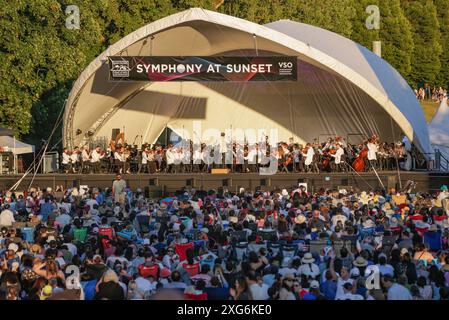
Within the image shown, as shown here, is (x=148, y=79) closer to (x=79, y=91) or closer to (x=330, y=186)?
(x=79, y=91)

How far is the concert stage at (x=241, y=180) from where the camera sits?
1289 inches

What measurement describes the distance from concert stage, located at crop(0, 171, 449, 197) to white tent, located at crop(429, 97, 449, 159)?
7.40 metres

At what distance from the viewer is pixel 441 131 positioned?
140 ft

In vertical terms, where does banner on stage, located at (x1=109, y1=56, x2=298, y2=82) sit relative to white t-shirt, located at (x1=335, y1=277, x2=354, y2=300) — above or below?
above

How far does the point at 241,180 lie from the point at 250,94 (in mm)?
8015

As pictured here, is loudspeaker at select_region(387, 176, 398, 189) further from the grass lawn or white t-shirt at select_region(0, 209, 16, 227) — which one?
the grass lawn

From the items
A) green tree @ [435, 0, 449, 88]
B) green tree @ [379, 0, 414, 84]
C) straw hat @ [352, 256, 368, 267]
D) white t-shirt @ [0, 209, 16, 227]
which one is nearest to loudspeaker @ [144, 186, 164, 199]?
white t-shirt @ [0, 209, 16, 227]

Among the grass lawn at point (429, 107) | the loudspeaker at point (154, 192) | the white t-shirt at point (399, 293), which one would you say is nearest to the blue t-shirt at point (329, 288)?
the white t-shirt at point (399, 293)

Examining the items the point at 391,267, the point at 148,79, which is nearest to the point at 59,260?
the point at 391,267

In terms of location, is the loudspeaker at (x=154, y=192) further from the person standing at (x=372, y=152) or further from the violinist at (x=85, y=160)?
the person standing at (x=372, y=152)

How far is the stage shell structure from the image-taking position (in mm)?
33188

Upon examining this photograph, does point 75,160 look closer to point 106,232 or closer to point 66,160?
point 66,160

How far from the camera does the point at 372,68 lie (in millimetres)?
37125

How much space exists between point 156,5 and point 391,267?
1479 inches
